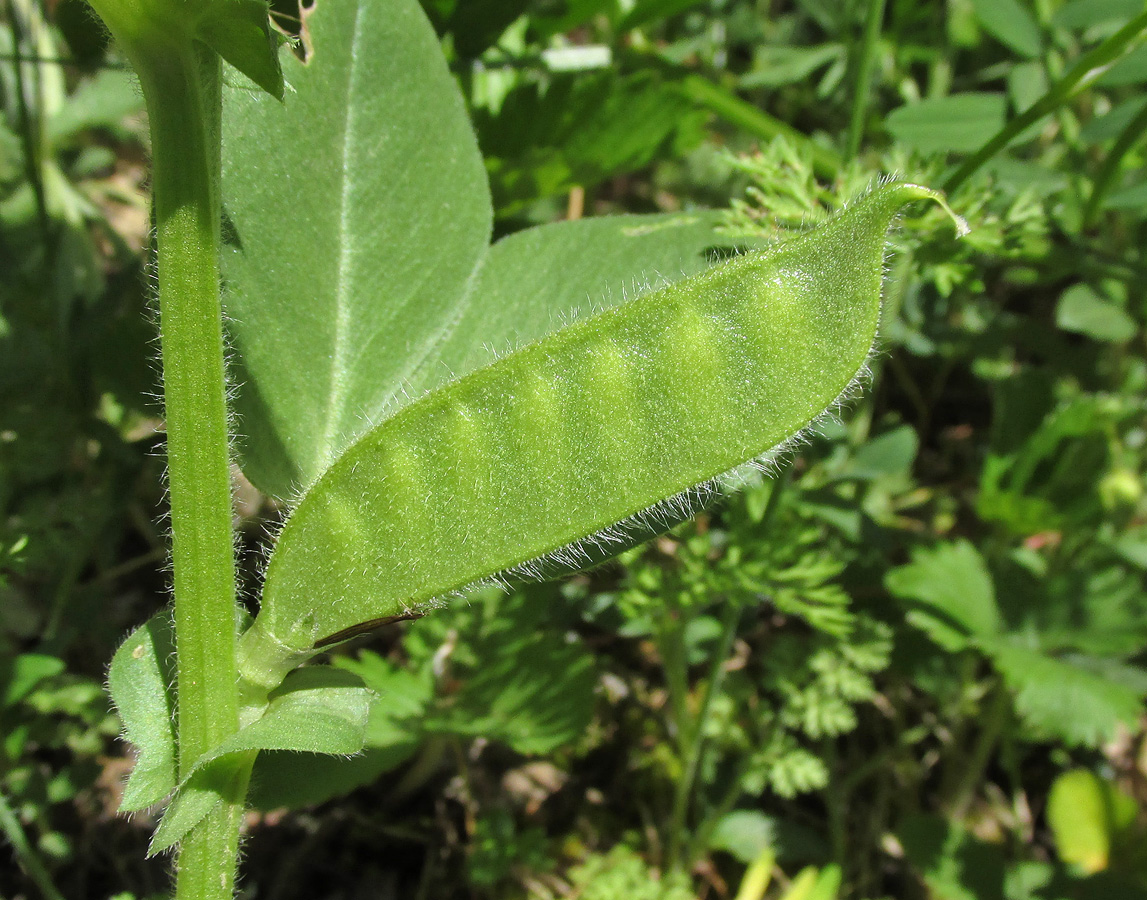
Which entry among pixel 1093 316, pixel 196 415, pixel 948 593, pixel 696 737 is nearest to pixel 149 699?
pixel 196 415

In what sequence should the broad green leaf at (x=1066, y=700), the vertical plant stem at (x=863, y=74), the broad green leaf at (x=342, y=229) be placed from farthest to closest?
the broad green leaf at (x=1066, y=700) < the vertical plant stem at (x=863, y=74) < the broad green leaf at (x=342, y=229)

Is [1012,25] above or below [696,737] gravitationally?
above

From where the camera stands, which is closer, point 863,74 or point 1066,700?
point 863,74

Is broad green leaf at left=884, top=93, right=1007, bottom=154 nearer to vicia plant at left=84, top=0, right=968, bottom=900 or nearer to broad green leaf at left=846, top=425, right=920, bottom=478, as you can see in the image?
broad green leaf at left=846, top=425, right=920, bottom=478

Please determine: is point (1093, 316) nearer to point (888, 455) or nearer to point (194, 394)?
point (888, 455)

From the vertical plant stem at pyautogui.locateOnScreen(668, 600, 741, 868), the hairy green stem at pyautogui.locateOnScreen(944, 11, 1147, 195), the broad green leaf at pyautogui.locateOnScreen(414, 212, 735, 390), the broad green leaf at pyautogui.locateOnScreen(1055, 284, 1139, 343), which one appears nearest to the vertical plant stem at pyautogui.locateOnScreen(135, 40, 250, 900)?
the broad green leaf at pyautogui.locateOnScreen(414, 212, 735, 390)

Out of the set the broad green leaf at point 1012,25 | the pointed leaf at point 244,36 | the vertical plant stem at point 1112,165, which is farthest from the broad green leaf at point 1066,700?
the pointed leaf at point 244,36

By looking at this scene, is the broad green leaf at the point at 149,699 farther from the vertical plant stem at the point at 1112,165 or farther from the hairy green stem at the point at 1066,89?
the vertical plant stem at the point at 1112,165
